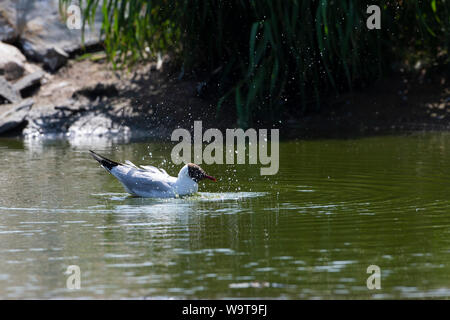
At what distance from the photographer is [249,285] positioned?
541cm

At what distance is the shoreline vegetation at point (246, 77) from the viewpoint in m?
13.2

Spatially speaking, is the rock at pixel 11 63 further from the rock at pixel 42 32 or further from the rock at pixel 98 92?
the rock at pixel 98 92

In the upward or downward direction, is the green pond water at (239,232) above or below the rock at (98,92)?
below

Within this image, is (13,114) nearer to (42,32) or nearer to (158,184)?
(42,32)

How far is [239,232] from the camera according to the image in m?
6.93

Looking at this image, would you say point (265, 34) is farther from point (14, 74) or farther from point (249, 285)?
point (249, 285)

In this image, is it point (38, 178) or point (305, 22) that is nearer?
point (38, 178)

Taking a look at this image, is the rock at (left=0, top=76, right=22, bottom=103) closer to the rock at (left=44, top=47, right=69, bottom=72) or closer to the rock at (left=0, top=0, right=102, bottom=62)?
the rock at (left=44, top=47, right=69, bottom=72)

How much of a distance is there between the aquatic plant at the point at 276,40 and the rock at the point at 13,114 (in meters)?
1.89

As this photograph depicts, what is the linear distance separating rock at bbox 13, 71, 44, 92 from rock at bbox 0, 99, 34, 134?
68 centimetres

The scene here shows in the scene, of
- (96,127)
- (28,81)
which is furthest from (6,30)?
(96,127)

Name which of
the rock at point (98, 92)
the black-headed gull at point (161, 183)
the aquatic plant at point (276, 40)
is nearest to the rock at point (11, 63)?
the rock at point (98, 92)

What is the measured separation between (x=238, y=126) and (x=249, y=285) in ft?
29.5

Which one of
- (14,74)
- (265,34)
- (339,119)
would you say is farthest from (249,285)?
(14,74)
